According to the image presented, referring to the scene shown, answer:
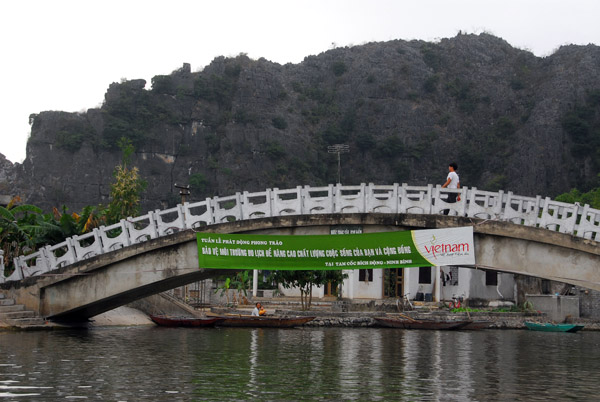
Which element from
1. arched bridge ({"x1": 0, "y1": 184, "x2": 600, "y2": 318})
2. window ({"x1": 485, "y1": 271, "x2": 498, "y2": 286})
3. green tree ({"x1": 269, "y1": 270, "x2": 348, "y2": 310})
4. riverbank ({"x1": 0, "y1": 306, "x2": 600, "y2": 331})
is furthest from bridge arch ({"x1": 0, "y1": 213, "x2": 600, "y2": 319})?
window ({"x1": 485, "y1": 271, "x2": 498, "y2": 286})

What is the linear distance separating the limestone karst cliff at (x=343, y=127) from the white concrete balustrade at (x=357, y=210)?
11819 cm

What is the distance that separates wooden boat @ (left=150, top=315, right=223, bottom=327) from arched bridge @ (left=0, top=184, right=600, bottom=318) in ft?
18.7

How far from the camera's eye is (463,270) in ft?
188

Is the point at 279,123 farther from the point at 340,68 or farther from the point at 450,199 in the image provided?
the point at 450,199

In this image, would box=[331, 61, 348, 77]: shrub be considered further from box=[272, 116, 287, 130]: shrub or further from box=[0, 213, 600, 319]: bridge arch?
box=[0, 213, 600, 319]: bridge arch

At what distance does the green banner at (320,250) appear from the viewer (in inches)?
999

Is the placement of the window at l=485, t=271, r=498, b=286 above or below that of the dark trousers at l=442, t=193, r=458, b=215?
below

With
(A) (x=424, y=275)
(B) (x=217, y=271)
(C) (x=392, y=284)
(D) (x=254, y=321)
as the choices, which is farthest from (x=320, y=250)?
(A) (x=424, y=275)

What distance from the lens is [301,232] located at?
1048 inches

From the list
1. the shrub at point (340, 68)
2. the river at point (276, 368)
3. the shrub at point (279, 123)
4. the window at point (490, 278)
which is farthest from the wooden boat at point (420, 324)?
the shrub at point (340, 68)

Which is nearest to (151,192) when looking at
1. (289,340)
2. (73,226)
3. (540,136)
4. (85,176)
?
(85,176)

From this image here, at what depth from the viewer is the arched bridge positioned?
23.8 meters

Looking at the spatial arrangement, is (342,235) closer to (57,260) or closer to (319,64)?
(57,260)

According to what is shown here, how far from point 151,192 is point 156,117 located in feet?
54.4
